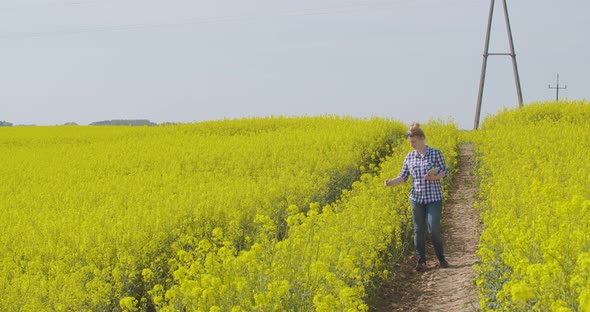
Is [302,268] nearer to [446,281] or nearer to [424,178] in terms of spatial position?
[424,178]

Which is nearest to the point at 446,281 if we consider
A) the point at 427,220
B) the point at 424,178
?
the point at 427,220

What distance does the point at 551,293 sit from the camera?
5.00 m

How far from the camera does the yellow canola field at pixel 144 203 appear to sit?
7457mm

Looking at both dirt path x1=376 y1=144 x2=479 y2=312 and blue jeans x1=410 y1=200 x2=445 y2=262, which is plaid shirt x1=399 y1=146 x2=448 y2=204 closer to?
blue jeans x1=410 y1=200 x2=445 y2=262

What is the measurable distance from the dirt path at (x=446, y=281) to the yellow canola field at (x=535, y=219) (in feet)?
1.21

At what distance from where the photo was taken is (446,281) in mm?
8703

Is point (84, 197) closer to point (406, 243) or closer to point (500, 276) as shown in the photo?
point (406, 243)

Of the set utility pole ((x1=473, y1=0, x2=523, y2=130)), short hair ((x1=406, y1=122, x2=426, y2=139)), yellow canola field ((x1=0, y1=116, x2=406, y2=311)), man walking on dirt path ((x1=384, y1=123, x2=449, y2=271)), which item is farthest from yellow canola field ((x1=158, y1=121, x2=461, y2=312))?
utility pole ((x1=473, y1=0, x2=523, y2=130))

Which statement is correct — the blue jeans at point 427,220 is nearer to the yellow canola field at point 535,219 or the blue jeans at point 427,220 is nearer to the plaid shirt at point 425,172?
the plaid shirt at point 425,172

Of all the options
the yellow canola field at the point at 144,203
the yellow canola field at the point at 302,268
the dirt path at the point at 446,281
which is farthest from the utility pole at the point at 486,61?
the yellow canola field at the point at 302,268

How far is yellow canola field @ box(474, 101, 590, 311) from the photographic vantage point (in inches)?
198

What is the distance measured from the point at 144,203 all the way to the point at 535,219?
6.19 meters

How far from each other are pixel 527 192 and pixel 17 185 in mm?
11311

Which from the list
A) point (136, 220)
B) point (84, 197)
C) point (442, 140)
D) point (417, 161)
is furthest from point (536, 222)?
point (442, 140)
